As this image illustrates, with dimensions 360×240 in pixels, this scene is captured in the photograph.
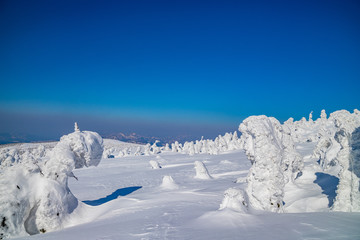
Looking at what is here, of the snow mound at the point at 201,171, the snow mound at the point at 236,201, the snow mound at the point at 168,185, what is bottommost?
the snow mound at the point at 168,185

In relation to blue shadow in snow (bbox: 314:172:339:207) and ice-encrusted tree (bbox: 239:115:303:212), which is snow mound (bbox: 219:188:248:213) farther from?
blue shadow in snow (bbox: 314:172:339:207)

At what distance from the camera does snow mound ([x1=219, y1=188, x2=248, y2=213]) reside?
8.82 metres

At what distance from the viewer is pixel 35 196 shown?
1037cm

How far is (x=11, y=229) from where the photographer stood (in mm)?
8984

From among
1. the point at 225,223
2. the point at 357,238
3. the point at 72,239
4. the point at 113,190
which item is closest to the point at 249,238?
the point at 225,223

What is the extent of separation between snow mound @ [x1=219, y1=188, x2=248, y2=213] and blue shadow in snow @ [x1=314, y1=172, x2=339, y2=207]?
599 centimetres

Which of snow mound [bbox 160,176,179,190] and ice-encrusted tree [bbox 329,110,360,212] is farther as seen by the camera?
snow mound [bbox 160,176,179,190]

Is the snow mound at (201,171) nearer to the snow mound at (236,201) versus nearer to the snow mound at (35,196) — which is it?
the snow mound at (35,196)

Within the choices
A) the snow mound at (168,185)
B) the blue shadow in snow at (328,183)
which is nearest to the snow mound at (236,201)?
the blue shadow in snow at (328,183)

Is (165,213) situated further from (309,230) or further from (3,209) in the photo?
(3,209)

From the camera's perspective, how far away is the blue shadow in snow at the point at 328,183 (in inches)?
494

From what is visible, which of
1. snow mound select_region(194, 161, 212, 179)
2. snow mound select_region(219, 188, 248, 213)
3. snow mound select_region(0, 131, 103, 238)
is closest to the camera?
snow mound select_region(219, 188, 248, 213)

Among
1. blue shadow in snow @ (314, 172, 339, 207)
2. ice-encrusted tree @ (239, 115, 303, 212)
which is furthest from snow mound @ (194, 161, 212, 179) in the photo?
ice-encrusted tree @ (239, 115, 303, 212)

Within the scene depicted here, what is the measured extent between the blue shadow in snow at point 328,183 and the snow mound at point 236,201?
236 inches
